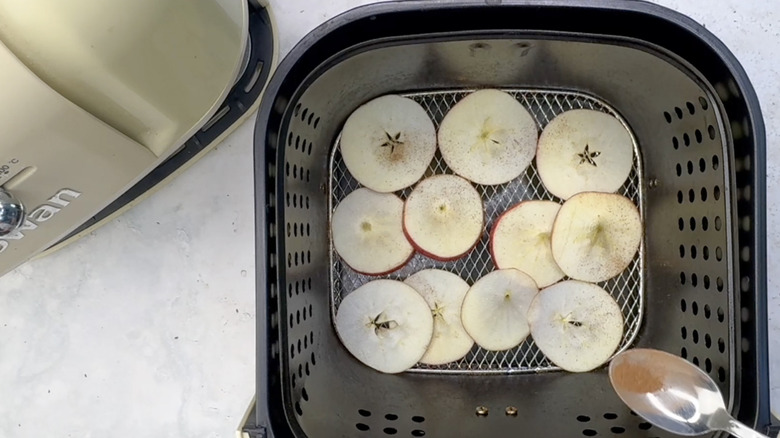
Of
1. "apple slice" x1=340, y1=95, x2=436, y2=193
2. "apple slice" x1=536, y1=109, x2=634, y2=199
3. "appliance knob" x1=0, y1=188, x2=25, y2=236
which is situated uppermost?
"appliance knob" x1=0, y1=188, x2=25, y2=236

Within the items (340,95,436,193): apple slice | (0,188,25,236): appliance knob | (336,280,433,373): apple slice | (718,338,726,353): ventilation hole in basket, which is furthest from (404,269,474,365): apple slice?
(0,188,25,236): appliance knob

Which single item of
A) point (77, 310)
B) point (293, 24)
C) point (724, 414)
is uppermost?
point (293, 24)

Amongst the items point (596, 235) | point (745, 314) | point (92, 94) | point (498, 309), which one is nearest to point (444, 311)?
point (498, 309)

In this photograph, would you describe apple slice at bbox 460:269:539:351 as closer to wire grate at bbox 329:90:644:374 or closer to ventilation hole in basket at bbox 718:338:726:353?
wire grate at bbox 329:90:644:374

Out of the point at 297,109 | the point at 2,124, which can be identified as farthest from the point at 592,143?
the point at 2,124

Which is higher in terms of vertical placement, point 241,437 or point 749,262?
point 241,437

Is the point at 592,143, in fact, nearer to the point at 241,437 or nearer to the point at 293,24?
the point at 293,24
